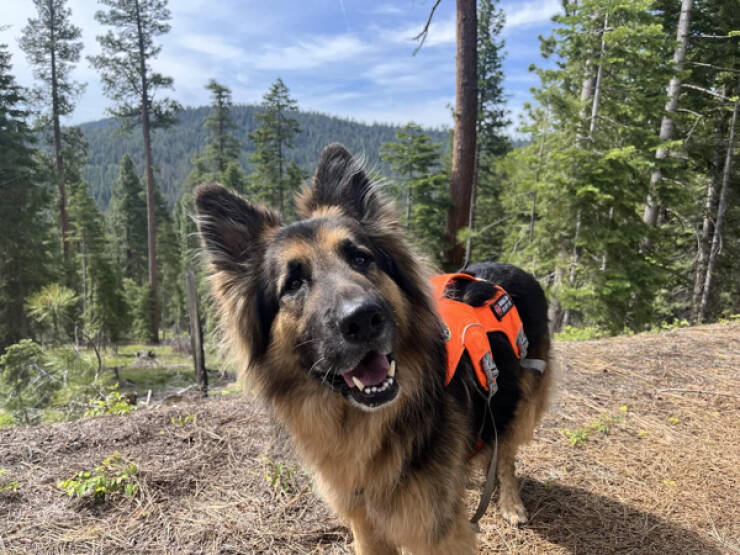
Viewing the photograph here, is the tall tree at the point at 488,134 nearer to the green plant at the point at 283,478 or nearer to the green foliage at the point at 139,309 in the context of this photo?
the green plant at the point at 283,478

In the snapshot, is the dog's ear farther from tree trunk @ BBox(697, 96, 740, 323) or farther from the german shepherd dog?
tree trunk @ BBox(697, 96, 740, 323)

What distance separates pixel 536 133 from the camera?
1052 cm

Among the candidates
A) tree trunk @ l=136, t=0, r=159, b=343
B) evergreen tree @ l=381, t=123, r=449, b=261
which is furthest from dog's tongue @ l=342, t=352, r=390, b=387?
tree trunk @ l=136, t=0, r=159, b=343

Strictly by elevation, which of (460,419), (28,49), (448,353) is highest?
(28,49)

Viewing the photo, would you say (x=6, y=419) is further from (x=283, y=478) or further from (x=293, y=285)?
Answer: (x=293, y=285)

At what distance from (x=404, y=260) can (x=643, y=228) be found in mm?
9428

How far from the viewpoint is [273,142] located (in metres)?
33.9

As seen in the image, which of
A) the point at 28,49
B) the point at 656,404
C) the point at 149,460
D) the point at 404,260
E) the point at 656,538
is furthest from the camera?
the point at 28,49

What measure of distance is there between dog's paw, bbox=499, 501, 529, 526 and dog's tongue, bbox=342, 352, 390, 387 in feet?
6.63

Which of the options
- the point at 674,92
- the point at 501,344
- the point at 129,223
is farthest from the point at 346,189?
the point at 129,223

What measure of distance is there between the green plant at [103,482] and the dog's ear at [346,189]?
2669 mm

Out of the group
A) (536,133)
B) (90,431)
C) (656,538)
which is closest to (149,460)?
(90,431)

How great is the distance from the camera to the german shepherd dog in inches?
86.0

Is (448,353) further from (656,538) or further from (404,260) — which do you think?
(656,538)
